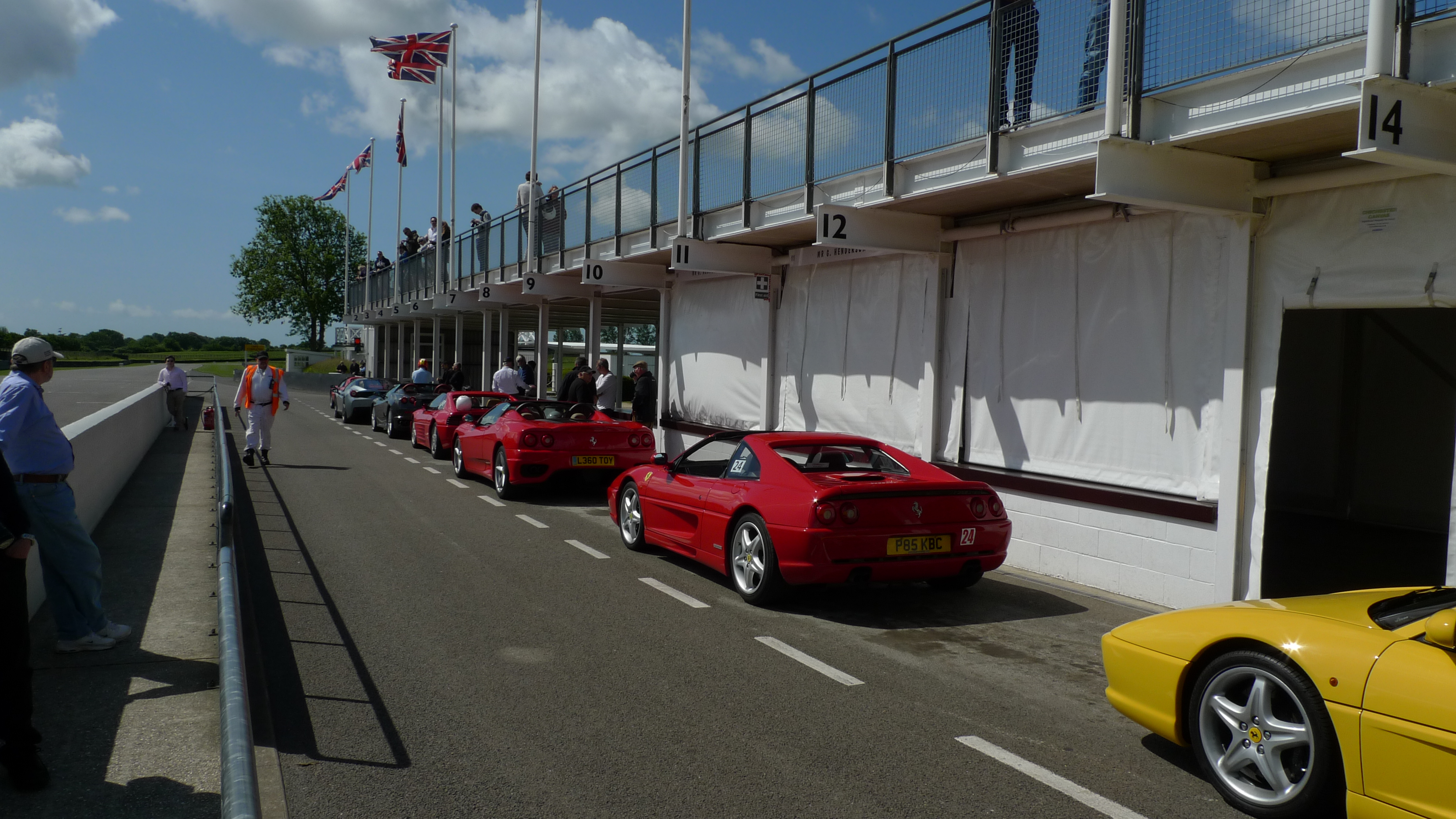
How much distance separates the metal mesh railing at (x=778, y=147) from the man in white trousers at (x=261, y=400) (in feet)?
25.6

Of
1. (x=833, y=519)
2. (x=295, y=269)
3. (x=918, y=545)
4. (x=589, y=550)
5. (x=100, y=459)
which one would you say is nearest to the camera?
(x=833, y=519)

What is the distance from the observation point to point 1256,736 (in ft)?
12.9

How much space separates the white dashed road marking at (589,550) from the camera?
9.18m

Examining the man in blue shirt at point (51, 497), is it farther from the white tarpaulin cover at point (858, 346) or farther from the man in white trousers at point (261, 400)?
the man in white trousers at point (261, 400)

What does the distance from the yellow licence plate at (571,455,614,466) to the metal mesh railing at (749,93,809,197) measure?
3821mm

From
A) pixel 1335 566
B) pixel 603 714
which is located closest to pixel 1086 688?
pixel 603 714

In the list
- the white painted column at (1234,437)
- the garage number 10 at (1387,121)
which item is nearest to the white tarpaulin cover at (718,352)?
the white painted column at (1234,437)

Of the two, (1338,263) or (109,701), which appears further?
(1338,263)

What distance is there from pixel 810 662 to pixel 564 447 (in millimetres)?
7269

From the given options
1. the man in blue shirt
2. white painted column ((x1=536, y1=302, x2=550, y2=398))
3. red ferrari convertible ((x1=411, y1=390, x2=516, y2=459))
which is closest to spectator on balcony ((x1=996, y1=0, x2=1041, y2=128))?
the man in blue shirt

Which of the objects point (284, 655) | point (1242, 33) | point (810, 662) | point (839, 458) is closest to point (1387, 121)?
point (1242, 33)

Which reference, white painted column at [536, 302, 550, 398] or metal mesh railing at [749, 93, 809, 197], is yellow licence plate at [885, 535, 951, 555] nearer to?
metal mesh railing at [749, 93, 809, 197]

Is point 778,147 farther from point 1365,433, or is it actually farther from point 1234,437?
point 1365,433

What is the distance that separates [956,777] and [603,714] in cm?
171
